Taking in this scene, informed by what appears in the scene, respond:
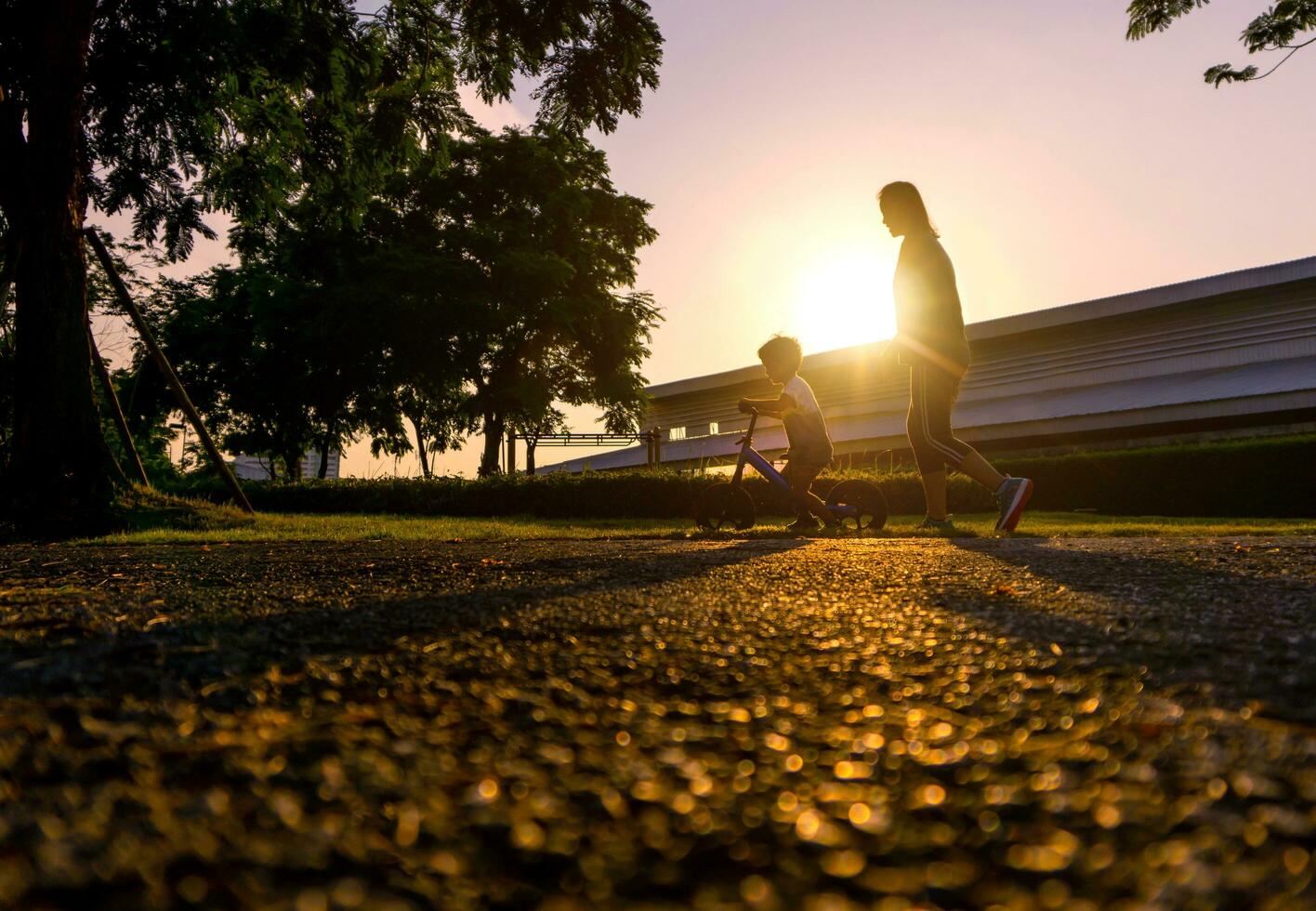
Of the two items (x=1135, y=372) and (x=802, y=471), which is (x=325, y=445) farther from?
(x=1135, y=372)

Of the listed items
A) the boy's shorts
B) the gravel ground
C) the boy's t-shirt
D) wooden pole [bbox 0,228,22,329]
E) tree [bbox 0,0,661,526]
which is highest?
tree [bbox 0,0,661,526]

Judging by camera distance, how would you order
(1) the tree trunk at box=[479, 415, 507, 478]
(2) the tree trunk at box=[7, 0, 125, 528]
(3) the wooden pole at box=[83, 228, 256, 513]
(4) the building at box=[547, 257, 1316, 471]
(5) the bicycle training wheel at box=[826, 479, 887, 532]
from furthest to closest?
(1) the tree trunk at box=[479, 415, 507, 478] < (4) the building at box=[547, 257, 1316, 471] < (5) the bicycle training wheel at box=[826, 479, 887, 532] < (3) the wooden pole at box=[83, 228, 256, 513] < (2) the tree trunk at box=[7, 0, 125, 528]

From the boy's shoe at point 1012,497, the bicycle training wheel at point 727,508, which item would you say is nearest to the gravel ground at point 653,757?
the boy's shoe at point 1012,497

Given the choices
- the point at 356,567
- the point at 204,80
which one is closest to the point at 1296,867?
the point at 356,567

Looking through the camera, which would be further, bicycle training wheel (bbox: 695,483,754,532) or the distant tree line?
the distant tree line

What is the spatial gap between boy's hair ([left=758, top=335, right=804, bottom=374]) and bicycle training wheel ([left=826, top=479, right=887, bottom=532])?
1.23 meters

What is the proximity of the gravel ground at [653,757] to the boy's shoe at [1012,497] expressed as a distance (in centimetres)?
394

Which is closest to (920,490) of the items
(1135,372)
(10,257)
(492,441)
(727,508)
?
(727,508)

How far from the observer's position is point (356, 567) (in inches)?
139

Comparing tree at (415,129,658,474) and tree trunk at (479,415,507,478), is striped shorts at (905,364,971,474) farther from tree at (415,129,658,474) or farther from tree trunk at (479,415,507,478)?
tree trunk at (479,415,507,478)

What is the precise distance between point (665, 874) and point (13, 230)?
8.24m

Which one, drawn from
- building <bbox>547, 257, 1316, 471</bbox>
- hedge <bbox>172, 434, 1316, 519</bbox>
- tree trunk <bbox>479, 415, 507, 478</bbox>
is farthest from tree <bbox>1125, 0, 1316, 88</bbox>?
tree trunk <bbox>479, 415, 507, 478</bbox>

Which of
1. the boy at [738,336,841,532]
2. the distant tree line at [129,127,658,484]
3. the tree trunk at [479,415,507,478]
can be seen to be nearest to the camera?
the boy at [738,336,841,532]

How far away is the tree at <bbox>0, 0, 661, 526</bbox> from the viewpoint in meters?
6.62
